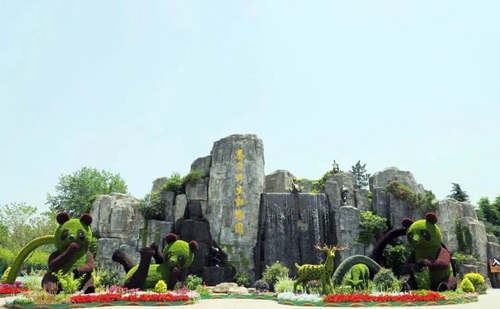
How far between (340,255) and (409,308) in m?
12.1

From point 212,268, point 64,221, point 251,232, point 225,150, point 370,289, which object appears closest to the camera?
point 370,289

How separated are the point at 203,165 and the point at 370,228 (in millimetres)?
11570

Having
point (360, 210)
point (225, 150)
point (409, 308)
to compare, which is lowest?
point (409, 308)

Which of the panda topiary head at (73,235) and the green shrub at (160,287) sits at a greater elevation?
the panda topiary head at (73,235)

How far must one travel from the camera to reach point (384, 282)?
1548 centimetres

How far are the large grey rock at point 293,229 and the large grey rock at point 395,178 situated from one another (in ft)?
15.0

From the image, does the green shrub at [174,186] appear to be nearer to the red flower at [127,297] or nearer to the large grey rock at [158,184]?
the large grey rock at [158,184]

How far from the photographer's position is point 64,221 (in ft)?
53.3

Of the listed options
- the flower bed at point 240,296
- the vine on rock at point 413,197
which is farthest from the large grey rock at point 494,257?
the flower bed at point 240,296

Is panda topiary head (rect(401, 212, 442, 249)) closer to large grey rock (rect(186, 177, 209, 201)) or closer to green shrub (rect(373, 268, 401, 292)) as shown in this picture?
green shrub (rect(373, 268, 401, 292))

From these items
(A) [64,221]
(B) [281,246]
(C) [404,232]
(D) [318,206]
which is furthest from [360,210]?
(A) [64,221]

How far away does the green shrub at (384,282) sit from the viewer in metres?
15.3

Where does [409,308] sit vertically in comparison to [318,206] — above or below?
below

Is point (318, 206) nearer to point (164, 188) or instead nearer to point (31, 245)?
point (164, 188)
